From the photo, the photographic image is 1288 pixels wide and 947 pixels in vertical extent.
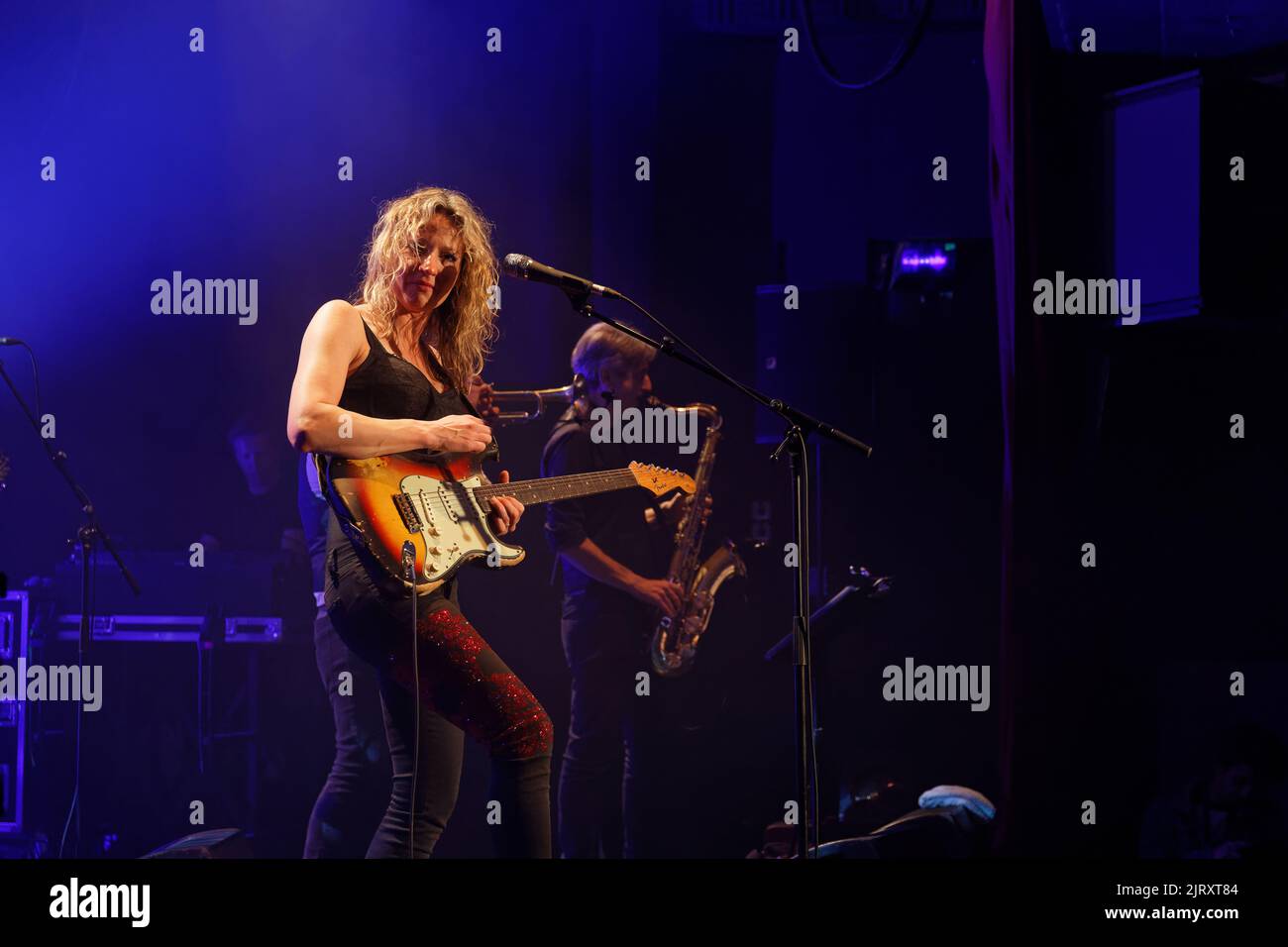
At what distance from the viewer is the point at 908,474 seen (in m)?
4.83

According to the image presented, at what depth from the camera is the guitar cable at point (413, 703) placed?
A: 327 cm

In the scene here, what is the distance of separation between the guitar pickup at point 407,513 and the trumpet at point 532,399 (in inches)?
49.1

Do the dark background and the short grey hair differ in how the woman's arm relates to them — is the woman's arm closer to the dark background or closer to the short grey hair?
the short grey hair

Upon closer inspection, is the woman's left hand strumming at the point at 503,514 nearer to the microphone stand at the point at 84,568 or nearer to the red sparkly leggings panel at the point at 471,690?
the red sparkly leggings panel at the point at 471,690

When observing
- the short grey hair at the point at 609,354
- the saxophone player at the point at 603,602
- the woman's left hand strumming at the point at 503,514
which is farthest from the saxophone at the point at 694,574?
the woman's left hand strumming at the point at 503,514

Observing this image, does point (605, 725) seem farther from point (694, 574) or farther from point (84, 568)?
point (84, 568)

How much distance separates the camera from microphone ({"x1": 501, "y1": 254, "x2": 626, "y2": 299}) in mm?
3287

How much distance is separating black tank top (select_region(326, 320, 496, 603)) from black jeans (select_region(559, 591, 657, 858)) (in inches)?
45.1

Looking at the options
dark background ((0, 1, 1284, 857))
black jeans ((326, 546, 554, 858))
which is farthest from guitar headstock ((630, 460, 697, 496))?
black jeans ((326, 546, 554, 858))
